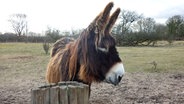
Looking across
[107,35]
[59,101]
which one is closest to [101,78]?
[107,35]

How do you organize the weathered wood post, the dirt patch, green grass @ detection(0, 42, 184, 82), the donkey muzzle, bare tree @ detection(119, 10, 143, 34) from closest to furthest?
the weathered wood post → the donkey muzzle → the dirt patch → green grass @ detection(0, 42, 184, 82) → bare tree @ detection(119, 10, 143, 34)

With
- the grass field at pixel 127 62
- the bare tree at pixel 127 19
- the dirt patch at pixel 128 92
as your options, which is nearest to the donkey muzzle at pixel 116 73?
the dirt patch at pixel 128 92

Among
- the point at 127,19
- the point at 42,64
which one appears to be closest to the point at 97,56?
the point at 42,64

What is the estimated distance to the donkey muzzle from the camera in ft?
9.85

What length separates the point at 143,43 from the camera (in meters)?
39.2

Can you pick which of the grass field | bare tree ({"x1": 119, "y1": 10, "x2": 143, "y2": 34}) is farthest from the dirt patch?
bare tree ({"x1": 119, "y1": 10, "x2": 143, "y2": 34})

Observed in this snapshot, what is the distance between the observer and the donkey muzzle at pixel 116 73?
3.00 metres

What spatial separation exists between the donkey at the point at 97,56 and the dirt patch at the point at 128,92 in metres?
2.91

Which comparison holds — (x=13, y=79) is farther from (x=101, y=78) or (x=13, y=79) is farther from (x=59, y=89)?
(x=59, y=89)

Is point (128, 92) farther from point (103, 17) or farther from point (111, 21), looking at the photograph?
point (103, 17)

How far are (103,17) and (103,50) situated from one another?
378 millimetres

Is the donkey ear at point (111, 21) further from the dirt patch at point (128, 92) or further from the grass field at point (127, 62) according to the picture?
the grass field at point (127, 62)

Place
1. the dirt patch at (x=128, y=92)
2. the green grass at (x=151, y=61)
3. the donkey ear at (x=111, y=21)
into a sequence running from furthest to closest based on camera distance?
1. the green grass at (x=151, y=61)
2. the dirt patch at (x=128, y=92)
3. the donkey ear at (x=111, y=21)

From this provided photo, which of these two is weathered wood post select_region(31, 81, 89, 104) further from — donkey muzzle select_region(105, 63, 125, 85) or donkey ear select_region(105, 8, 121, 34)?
donkey ear select_region(105, 8, 121, 34)
